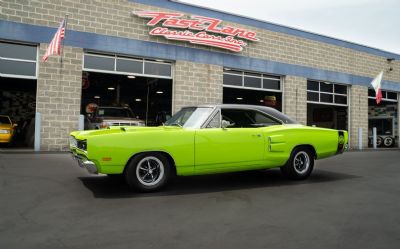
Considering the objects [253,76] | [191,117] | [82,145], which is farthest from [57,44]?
[253,76]

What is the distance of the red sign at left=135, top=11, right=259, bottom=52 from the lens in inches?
526

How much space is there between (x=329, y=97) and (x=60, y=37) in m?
14.8

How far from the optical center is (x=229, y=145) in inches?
221

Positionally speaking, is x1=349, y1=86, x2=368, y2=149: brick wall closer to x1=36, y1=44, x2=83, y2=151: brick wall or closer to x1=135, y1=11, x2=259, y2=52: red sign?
x1=135, y1=11, x2=259, y2=52: red sign

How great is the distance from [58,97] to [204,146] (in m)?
8.36

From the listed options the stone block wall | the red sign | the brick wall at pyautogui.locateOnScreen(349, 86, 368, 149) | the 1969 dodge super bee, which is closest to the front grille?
the 1969 dodge super bee

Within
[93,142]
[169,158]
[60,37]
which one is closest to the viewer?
[93,142]

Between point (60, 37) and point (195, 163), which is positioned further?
point (60, 37)

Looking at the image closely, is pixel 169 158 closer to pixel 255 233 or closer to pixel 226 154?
pixel 226 154

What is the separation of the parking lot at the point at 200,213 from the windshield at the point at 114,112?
665 cm

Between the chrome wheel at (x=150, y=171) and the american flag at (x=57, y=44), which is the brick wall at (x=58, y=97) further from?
the chrome wheel at (x=150, y=171)

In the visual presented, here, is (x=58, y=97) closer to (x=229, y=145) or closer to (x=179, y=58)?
(x=179, y=58)

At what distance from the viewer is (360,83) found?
65.7ft

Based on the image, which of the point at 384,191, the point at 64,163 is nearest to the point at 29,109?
the point at 64,163
